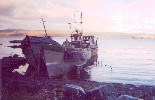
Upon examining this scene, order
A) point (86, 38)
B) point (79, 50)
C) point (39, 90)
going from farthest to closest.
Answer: point (86, 38)
point (79, 50)
point (39, 90)

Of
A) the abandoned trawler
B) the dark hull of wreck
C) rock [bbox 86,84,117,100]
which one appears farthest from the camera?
the abandoned trawler

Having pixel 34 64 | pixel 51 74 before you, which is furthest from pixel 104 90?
pixel 34 64

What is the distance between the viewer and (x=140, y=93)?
19.8 meters

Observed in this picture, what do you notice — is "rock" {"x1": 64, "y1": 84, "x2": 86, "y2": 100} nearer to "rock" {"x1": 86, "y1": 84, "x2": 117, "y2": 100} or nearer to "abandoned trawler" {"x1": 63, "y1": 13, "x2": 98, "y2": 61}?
"rock" {"x1": 86, "y1": 84, "x2": 117, "y2": 100}

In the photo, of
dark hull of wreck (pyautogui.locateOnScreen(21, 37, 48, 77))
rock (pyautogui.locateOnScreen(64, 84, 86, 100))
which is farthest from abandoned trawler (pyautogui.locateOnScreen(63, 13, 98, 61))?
rock (pyautogui.locateOnScreen(64, 84, 86, 100))

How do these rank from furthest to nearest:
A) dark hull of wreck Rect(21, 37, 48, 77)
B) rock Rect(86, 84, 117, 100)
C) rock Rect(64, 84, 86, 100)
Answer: dark hull of wreck Rect(21, 37, 48, 77) → rock Rect(64, 84, 86, 100) → rock Rect(86, 84, 117, 100)

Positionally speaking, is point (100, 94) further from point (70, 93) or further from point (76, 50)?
point (76, 50)

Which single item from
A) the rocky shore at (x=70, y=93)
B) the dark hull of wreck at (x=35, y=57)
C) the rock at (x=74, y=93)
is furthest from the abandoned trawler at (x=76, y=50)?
the rock at (x=74, y=93)

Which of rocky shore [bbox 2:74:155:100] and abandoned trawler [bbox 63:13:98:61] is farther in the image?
abandoned trawler [bbox 63:13:98:61]

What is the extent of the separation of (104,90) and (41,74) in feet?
50.6

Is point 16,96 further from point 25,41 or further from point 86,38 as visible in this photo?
point 86,38

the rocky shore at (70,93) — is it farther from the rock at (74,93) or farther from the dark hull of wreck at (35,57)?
the dark hull of wreck at (35,57)

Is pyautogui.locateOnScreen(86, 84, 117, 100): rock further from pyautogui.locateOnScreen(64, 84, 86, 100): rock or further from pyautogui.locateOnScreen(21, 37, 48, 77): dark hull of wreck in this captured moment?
pyautogui.locateOnScreen(21, 37, 48, 77): dark hull of wreck

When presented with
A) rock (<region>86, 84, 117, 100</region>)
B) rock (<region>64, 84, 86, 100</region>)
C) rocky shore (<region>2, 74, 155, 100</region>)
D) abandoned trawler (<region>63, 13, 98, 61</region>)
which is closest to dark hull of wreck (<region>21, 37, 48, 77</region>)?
abandoned trawler (<region>63, 13, 98, 61</region>)
